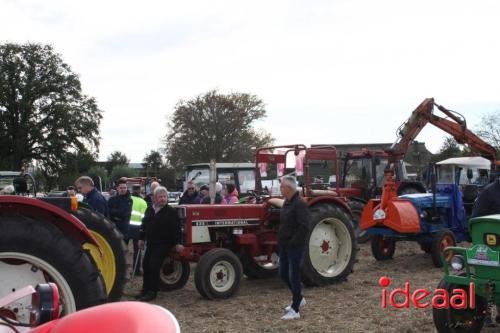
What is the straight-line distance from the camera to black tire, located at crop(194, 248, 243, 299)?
274 inches

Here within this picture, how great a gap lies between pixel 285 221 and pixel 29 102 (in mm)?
36620

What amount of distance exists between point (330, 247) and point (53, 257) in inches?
210

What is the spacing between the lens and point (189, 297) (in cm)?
730

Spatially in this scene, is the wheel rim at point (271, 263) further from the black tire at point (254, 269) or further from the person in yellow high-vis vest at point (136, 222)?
the person in yellow high-vis vest at point (136, 222)

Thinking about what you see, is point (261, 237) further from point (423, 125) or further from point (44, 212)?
point (423, 125)

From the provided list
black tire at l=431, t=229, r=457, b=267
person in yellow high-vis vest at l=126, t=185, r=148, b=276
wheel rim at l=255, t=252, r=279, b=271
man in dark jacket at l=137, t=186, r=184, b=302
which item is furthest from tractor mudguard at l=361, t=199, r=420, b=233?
man in dark jacket at l=137, t=186, r=184, b=302

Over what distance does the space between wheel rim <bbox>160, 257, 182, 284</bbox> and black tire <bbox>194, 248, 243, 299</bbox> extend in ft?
2.65

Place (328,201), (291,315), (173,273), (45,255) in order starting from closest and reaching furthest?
(45,255)
(291,315)
(173,273)
(328,201)

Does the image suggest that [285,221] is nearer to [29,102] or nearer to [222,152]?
[222,152]

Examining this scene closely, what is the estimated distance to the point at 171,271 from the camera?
782 cm

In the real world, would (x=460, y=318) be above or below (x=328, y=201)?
below

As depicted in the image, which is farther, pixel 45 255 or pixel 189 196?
pixel 189 196

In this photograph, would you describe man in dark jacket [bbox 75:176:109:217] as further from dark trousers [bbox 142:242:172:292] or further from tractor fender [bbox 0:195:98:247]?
tractor fender [bbox 0:195:98:247]

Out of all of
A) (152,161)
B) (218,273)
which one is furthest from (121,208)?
(152,161)
